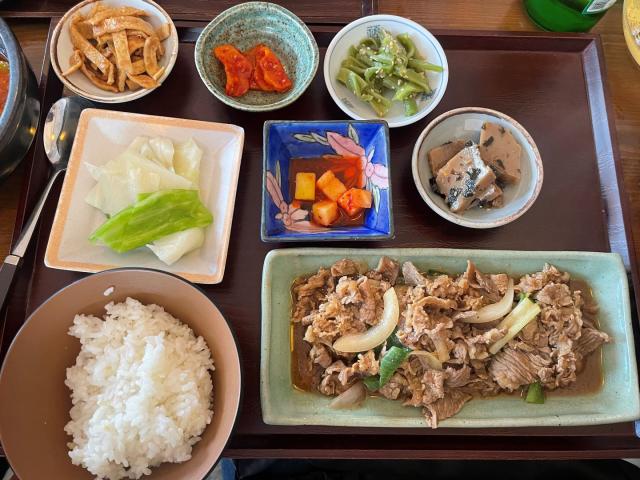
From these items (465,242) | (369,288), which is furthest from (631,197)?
(369,288)

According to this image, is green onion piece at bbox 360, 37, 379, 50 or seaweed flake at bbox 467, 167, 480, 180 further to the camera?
green onion piece at bbox 360, 37, 379, 50

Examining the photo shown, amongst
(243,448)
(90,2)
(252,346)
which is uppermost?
(90,2)

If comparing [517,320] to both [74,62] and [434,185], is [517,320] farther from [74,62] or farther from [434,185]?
[74,62]

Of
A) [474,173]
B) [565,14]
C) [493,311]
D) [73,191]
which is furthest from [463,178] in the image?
[73,191]

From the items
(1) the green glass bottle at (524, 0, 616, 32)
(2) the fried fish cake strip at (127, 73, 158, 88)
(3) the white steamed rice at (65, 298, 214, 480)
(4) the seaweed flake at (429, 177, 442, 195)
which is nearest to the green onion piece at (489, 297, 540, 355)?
(4) the seaweed flake at (429, 177, 442, 195)

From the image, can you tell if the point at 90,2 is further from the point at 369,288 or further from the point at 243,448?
the point at 243,448

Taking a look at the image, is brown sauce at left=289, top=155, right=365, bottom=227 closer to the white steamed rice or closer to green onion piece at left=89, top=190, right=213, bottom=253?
green onion piece at left=89, top=190, right=213, bottom=253
